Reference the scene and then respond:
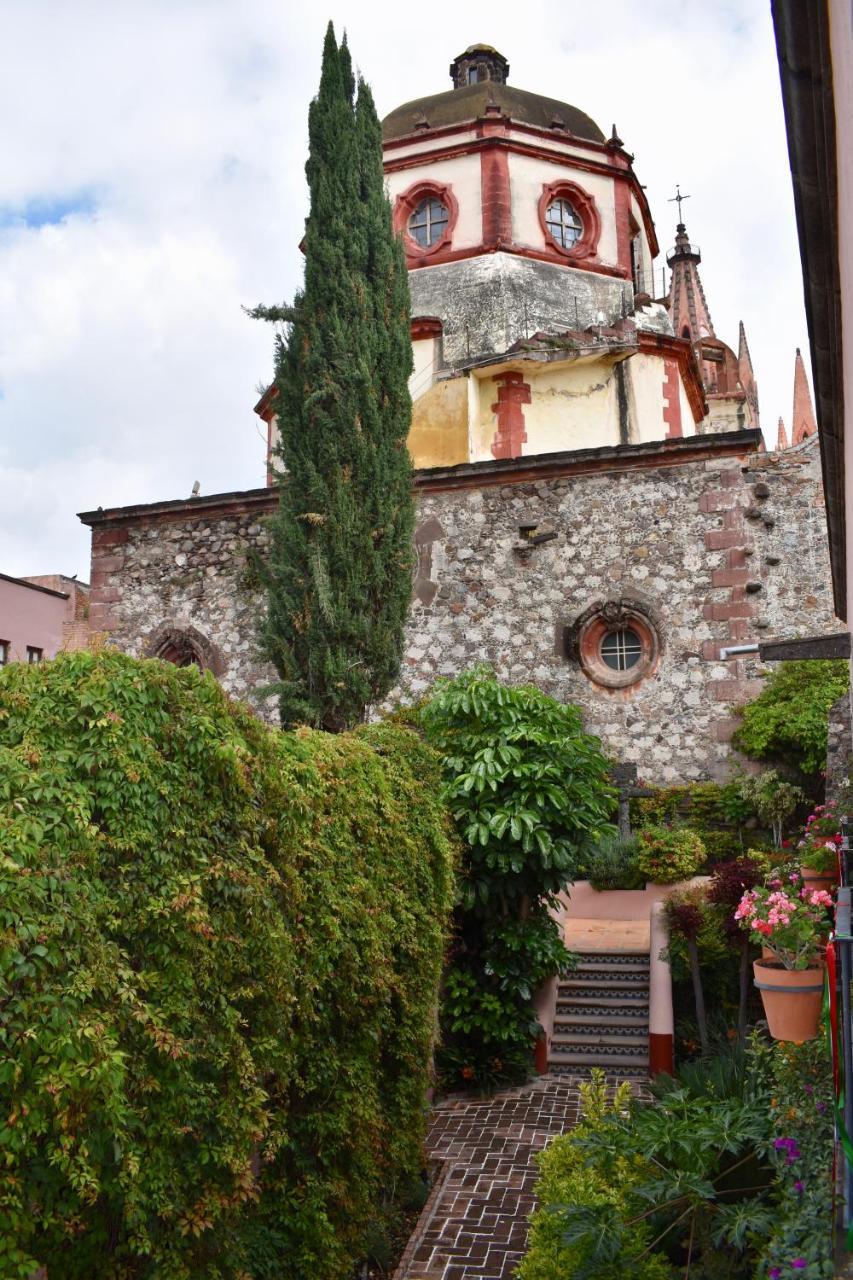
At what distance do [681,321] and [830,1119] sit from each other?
4423 cm

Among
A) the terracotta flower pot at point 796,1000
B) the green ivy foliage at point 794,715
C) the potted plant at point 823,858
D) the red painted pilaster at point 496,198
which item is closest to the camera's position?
the terracotta flower pot at point 796,1000

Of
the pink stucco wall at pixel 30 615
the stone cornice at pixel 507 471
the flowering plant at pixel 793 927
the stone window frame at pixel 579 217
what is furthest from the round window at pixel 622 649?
the pink stucco wall at pixel 30 615

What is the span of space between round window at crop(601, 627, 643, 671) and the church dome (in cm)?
1285

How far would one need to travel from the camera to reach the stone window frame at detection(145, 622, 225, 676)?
15961mm

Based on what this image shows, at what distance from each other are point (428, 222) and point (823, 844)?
17.7 m

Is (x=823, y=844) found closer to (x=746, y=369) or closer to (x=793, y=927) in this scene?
(x=793, y=927)

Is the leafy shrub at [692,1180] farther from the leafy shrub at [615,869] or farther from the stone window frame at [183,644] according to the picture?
the stone window frame at [183,644]

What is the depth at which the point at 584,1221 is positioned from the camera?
4.93 m

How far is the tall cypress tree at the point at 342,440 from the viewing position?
458 inches

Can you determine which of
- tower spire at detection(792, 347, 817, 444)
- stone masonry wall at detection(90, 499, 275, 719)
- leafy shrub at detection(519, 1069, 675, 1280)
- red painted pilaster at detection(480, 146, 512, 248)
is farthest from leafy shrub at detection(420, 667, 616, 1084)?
tower spire at detection(792, 347, 817, 444)

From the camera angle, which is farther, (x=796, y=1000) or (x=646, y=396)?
(x=646, y=396)

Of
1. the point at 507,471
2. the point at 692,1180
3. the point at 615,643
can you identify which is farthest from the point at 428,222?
the point at 692,1180

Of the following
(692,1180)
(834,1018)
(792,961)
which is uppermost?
(834,1018)

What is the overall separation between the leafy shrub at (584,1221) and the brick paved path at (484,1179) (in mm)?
693
